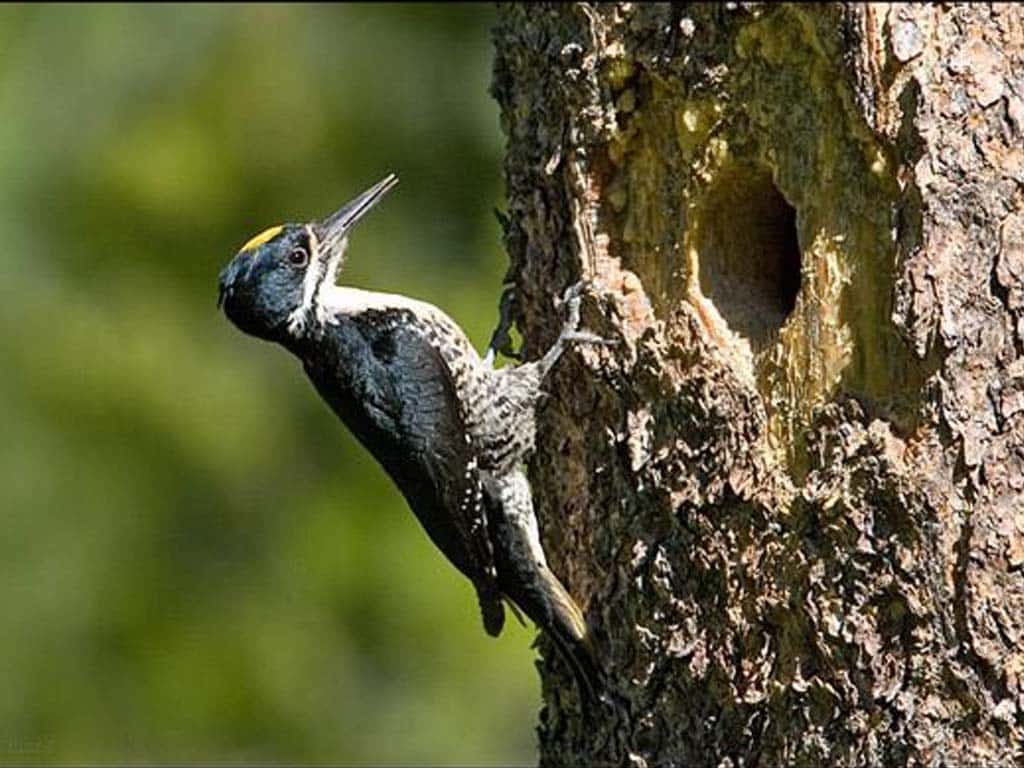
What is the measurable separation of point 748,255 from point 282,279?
4.45ft

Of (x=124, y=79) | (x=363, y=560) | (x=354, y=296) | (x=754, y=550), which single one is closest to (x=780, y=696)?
(x=754, y=550)

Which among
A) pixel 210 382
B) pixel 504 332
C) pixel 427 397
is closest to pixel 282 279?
pixel 427 397

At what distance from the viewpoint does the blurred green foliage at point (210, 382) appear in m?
8.77

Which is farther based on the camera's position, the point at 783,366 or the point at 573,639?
the point at 573,639

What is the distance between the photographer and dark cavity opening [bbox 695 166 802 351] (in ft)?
14.7

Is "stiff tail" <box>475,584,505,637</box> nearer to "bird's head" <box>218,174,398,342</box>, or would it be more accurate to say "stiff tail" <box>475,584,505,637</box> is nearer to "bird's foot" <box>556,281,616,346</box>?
"bird's foot" <box>556,281,616,346</box>

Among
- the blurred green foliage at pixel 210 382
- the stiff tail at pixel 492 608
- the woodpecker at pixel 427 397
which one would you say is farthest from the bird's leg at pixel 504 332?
the blurred green foliage at pixel 210 382

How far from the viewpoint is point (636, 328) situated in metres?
4.64

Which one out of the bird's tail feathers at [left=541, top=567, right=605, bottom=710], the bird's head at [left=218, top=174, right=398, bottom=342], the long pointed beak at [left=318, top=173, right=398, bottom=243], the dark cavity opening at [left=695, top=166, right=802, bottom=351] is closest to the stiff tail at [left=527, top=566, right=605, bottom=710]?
the bird's tail feathers at [left=541, top=567, right=605, bottom=710]

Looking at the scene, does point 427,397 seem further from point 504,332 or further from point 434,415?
point 504,332

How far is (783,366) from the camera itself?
4.34 m

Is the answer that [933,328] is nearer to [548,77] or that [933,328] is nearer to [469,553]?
[548,77]

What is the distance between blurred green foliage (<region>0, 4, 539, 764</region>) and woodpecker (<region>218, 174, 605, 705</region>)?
3.12m

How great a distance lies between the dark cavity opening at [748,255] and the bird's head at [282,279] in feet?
3.54
